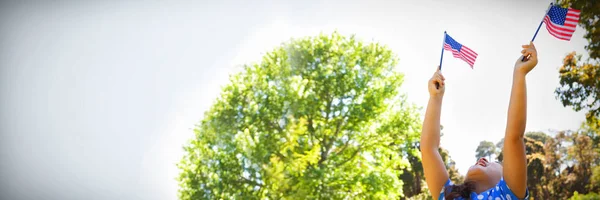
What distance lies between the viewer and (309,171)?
32.6 ft

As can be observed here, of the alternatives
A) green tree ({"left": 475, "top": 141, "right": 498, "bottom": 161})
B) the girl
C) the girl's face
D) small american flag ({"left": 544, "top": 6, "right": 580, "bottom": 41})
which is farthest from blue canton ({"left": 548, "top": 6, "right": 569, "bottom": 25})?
green tree ({"left": 475, "top": 141, "right": 498, "bottom": 161})

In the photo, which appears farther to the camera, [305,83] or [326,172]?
[305,83]

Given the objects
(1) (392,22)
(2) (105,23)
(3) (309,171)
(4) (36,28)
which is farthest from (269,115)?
(4) (36,28)

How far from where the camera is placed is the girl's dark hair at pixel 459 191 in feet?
3.17

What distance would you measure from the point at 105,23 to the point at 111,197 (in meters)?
5.70

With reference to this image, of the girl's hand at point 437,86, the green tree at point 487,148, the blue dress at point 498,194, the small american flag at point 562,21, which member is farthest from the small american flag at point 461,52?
the green tree at point 487,148

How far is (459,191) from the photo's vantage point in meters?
0.97

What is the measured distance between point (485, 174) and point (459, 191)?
0.41ft

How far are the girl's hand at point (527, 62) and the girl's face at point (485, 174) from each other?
24 cm

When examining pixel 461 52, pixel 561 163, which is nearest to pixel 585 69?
pixel 561 163

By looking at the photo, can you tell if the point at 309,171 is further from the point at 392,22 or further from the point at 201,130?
the point at 392,22

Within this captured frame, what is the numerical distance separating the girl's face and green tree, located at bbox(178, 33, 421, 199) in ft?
28.6

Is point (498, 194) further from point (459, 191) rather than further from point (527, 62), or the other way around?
point (527, 62)

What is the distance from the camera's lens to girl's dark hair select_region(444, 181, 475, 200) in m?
0.96
